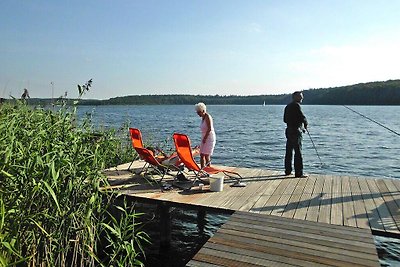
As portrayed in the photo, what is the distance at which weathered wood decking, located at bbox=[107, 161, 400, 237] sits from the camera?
4512 millimetres

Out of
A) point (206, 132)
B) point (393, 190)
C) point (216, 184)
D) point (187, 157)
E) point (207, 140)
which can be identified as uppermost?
point (206, 132)

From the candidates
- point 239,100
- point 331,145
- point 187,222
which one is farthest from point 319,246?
point 239,100

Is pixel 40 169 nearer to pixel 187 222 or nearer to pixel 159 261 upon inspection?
pixel 159 261

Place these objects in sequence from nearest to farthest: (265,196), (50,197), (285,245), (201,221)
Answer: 1. (50,197)
2. (285,245)
3. (265,196)
4. (201,221)

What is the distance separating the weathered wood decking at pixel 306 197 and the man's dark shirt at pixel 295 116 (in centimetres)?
109

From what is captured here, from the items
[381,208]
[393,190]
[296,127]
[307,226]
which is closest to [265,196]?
[307,226]

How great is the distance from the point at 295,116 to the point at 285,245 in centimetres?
402

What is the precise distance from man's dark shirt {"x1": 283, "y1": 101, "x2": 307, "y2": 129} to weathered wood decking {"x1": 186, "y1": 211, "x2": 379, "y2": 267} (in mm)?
3171

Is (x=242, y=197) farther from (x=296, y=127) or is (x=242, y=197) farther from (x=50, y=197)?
(x=50, y=197)

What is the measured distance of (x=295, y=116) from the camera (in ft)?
23.3

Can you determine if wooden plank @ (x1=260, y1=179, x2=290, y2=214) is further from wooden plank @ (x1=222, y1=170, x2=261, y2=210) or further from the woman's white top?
the woman's white top

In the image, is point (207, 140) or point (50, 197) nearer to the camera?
point (50, 197)

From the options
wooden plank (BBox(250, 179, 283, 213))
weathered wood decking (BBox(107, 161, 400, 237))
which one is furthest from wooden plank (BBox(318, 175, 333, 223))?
wooden plank (BBox(250, 179, 283, 213))

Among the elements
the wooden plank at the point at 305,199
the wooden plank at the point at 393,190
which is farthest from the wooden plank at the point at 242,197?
the wooden plank at the point at 393,190
